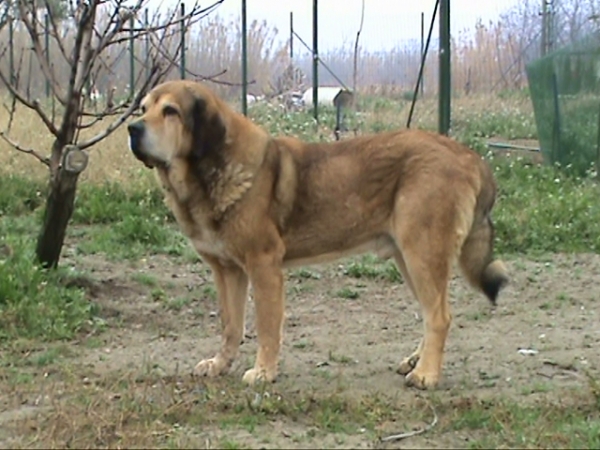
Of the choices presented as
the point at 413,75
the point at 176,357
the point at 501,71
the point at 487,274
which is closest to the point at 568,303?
the point at 487,274

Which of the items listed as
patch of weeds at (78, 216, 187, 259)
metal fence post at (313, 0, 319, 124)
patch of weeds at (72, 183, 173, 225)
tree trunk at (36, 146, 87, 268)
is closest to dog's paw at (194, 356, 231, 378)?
tree trunk at (36, 146, 87, 268)

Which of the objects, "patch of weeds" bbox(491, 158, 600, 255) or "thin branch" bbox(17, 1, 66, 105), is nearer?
"thin branch" bbox(17, 1, 66, 105)

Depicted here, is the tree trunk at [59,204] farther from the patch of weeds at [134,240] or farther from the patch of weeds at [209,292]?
the patch of weeds at [134,240]

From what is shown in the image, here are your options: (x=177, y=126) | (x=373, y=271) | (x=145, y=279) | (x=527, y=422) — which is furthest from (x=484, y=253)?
(x=145, y=279)

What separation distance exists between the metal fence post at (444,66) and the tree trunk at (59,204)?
6376 millimetres

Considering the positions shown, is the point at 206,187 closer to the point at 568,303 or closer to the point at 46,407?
the point at 46,407

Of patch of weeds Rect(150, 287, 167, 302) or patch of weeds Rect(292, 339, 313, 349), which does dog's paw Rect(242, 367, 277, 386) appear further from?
patch of weeds Rect(150, 287, 167, 302)

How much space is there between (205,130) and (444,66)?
7798 millimetres

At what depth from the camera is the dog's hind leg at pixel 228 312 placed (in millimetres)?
6340

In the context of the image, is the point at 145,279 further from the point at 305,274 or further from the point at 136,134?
the point at 136,134

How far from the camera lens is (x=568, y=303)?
827 cm

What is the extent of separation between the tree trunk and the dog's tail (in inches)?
116

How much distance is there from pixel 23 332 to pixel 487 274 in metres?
3.02

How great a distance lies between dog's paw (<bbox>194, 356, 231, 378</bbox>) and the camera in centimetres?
628
